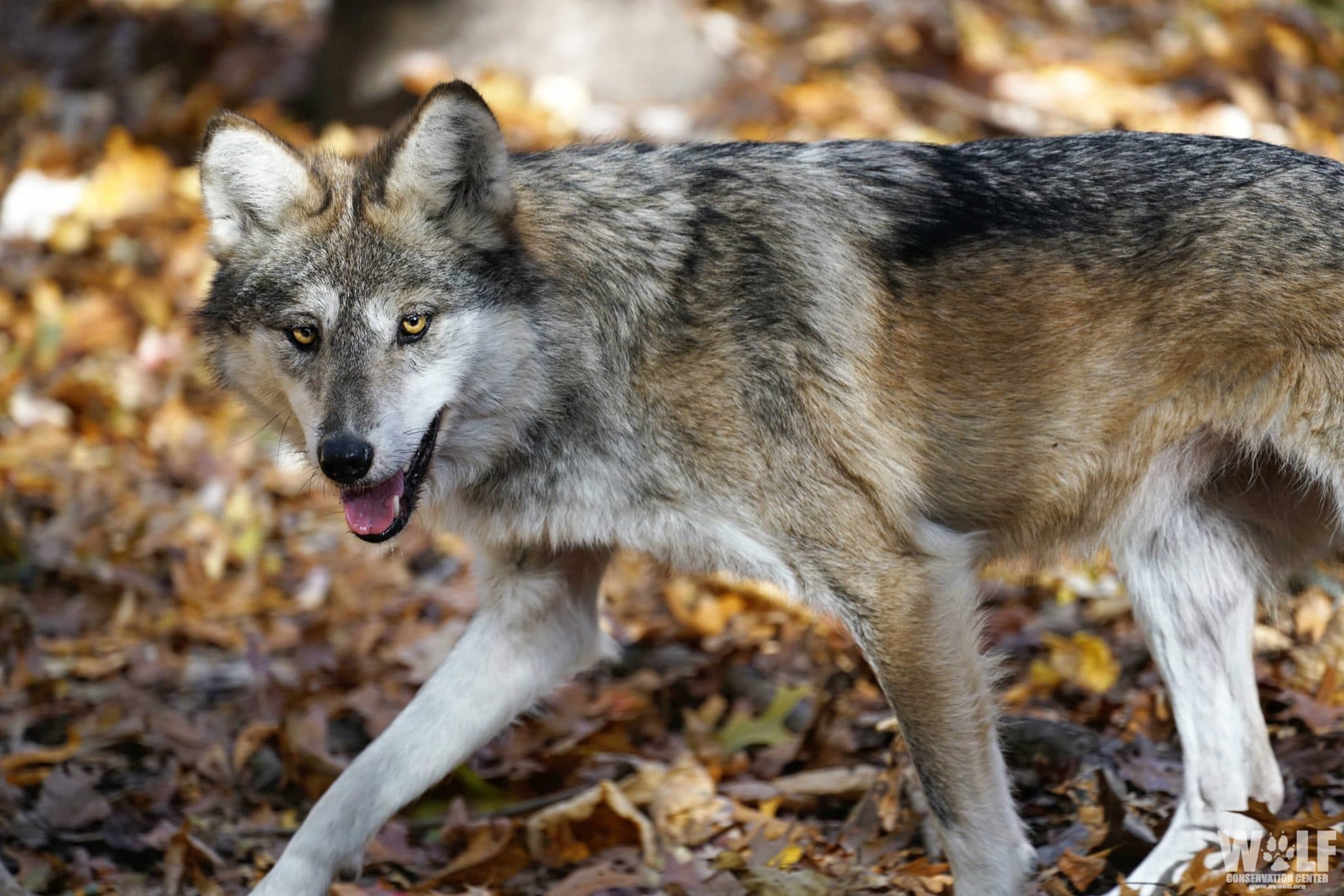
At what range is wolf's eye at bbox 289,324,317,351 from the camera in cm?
423

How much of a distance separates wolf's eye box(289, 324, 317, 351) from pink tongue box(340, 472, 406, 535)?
0.48m

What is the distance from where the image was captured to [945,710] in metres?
4.11

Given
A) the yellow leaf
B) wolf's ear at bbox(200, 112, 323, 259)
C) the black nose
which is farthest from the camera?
the yellow leaf

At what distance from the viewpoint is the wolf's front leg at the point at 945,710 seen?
4102 mm

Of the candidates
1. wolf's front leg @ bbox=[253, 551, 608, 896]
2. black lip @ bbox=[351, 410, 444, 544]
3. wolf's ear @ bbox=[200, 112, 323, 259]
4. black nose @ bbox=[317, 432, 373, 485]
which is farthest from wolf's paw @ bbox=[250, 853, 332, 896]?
wolf's ear @ bbox=[200, 112, 323, 259]

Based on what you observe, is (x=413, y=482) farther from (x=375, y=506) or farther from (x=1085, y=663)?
(x=1085, y=663)

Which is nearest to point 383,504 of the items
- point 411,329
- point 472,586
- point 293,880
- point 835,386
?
point 411,329

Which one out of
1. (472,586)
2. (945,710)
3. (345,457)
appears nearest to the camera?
(345,457)

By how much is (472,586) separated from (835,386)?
317 centimetres

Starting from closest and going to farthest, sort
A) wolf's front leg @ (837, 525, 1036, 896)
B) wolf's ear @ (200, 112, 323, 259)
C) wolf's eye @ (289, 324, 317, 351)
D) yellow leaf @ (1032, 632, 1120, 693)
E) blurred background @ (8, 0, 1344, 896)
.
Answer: wolf's front leg @ (837, 525, 1036, 896) < wolf's eye @ (289, 324, 317, 351) < wolf's ear @ (200, 112, 323, 259) < blurred background @ (8, 0, 1344, 896) < yellow leaf @ (1032, 632, 1120, 693)

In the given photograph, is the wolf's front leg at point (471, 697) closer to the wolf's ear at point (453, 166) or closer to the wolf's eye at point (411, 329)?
the wolf's eye at point (411, 329)

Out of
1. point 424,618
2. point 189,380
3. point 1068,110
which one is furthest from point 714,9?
point 424,618

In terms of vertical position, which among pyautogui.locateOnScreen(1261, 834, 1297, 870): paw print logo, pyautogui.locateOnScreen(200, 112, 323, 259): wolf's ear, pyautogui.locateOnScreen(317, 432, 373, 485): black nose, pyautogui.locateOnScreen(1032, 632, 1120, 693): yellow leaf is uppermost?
pyautogui.locateOnScreen(200, 112, 323, 259): wolf's ear

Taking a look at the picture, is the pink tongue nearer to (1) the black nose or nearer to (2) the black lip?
(2) the black lip
